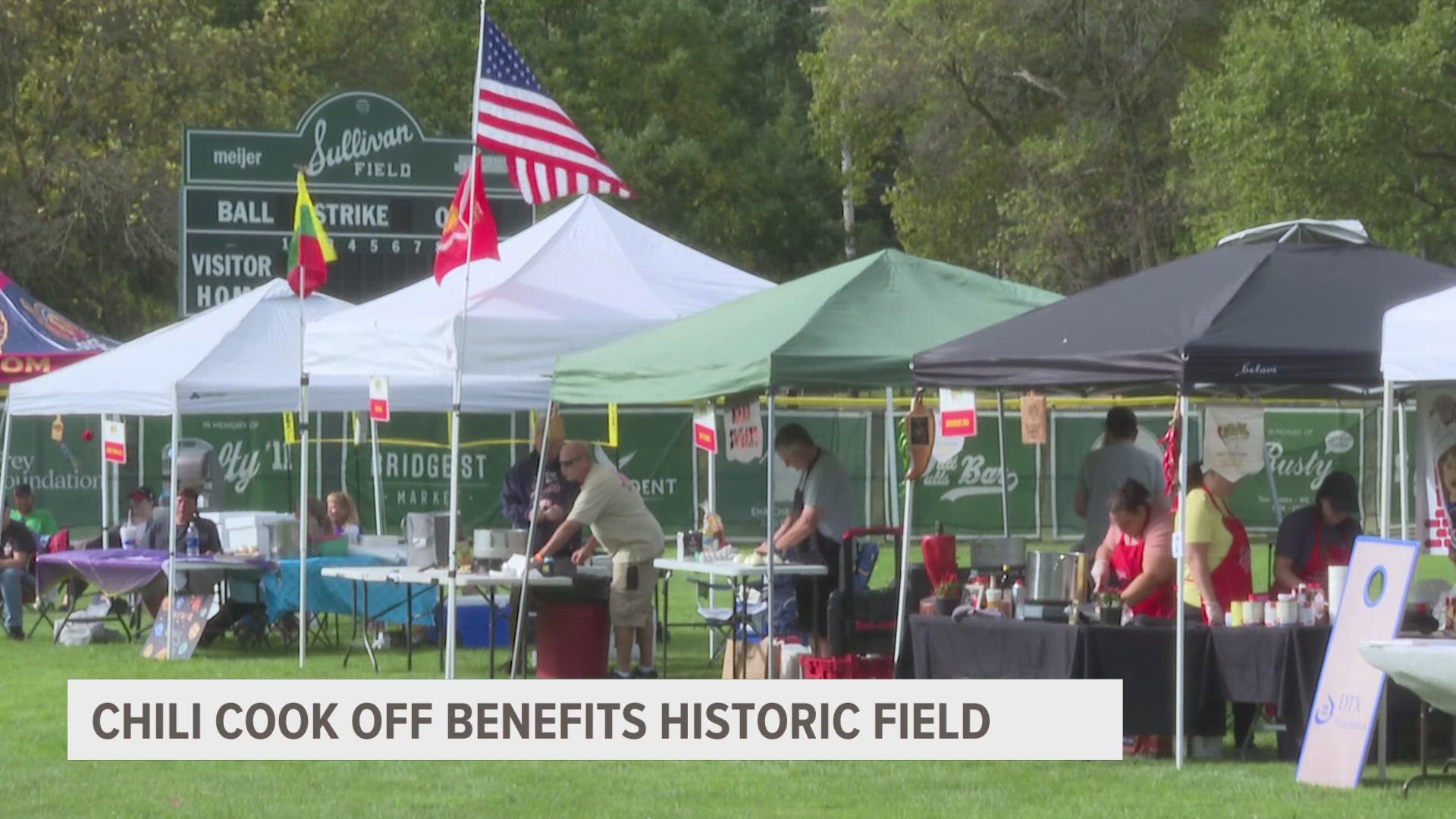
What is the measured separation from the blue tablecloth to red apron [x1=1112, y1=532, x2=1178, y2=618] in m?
7.05

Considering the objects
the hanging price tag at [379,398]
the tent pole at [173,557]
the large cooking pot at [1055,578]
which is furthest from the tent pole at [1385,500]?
the tent pole at [173,557]

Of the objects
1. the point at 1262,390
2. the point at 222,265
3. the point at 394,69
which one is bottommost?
the point at 1262,390

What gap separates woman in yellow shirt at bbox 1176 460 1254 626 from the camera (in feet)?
36.3

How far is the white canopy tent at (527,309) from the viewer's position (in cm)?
1413

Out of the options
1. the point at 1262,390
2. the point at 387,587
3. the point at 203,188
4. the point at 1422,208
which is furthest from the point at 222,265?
the point at 1422,208

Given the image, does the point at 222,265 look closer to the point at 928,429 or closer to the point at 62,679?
the point at 62,679

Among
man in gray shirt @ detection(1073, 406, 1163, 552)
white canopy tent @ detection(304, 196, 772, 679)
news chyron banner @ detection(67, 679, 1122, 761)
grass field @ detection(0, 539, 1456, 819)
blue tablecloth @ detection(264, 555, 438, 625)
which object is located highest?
white canopy tent @ detection(304, 196, 772, 679)

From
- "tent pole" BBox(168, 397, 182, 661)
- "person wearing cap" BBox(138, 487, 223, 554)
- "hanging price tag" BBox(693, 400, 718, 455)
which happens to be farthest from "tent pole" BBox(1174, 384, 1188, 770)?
"person wearing cap" BBox(138, 487, 223, 554)

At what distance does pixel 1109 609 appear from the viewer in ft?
36.0

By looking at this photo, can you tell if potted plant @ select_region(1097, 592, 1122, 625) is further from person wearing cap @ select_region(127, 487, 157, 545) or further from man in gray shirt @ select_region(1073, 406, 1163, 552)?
person wearing cap @ select_region(127, 487, 157, 545)

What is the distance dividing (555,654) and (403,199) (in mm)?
7313

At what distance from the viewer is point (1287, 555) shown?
11852 millimetres

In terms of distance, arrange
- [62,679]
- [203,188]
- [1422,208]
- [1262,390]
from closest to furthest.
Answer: [1262,390], [62,679], [203,188], [1422,208]

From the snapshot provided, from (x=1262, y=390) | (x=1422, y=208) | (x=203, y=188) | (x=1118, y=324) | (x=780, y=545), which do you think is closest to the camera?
(x=1118, y=324)
